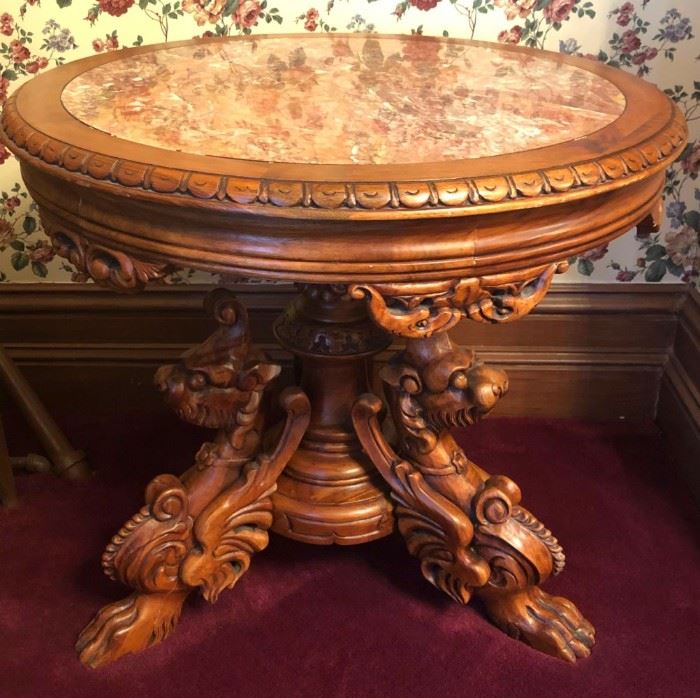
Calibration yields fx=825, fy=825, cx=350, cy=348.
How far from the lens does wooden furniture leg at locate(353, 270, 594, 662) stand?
103 centimetres

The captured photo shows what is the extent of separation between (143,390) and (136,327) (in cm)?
14

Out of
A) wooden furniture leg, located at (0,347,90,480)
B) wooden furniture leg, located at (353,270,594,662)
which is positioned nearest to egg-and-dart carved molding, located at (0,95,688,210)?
wooden furniture leg, located at (353,270,594,662)

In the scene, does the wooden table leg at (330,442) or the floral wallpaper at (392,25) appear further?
the floral wallpaper at (392,25)

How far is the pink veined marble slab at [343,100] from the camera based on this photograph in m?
0.81

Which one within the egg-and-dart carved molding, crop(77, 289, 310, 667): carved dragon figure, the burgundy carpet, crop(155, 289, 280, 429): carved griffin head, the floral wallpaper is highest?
the egg-and-dart carved molding

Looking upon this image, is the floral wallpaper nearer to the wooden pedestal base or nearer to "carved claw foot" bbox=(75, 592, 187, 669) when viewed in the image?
the wooden pedestal base

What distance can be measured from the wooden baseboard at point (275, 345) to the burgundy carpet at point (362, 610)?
177 millimetres

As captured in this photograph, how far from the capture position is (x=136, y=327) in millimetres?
1642

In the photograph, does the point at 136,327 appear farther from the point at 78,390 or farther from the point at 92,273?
the point at 92,273

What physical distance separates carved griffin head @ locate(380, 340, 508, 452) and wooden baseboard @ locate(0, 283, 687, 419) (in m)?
0.57

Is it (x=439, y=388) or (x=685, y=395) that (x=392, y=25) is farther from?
(x=685, y=395)

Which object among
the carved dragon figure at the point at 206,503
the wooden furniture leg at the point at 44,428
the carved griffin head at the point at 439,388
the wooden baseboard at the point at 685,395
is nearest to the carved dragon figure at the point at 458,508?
the carved griffin head at the point at 439,388

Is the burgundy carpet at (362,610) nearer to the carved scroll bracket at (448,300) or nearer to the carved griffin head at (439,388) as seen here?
the carved griffin head at (439,388)

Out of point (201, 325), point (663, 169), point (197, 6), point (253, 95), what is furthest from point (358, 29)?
point (663, 169)
